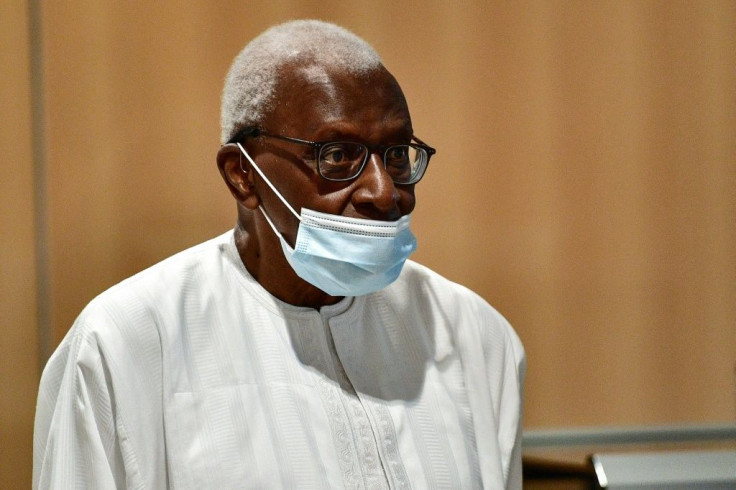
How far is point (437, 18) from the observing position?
2.27m

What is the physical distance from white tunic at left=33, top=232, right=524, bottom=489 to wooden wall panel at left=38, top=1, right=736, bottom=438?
0.47 m

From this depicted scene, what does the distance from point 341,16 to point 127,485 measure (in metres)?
1.21

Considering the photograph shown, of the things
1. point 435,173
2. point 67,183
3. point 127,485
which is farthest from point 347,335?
point 67,183

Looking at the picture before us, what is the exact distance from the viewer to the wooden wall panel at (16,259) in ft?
6.98

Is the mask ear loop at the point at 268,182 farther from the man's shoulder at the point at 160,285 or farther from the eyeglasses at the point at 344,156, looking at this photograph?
the man's shoulder at the point at 160,285

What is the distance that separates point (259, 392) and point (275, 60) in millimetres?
584

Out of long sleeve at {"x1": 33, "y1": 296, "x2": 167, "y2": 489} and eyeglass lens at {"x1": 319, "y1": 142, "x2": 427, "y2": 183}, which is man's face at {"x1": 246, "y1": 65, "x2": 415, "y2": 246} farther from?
long sleeve at {"x1": 33, "y1": 296, "x2": 167, "y2": 489}

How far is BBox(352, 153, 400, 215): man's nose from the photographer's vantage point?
1604mm

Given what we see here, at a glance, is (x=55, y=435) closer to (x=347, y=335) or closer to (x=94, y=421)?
(x=94, y=421)

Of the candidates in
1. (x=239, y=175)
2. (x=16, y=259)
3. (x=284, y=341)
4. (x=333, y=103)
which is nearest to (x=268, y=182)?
(x=239, y=175)

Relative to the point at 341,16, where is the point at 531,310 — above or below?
below

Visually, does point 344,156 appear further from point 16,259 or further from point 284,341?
point 16,259

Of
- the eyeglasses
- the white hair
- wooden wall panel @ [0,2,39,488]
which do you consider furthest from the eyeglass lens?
wooden wall panel @ [0,2,39,488]

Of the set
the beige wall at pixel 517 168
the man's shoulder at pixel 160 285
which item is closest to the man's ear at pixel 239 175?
the man's shoulder at pixel 160 285
